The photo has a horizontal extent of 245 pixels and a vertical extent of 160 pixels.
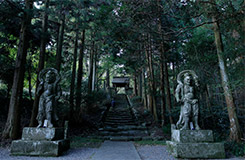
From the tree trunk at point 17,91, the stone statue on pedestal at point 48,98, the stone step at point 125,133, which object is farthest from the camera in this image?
the stone step at point 125,133

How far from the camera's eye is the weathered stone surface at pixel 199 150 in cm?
440

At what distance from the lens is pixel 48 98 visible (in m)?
5.32

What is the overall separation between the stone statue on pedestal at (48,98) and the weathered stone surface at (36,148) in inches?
22.0

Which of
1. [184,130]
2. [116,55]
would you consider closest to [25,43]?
[116,55]

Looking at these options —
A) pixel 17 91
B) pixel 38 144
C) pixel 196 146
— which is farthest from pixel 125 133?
pixel 17 91

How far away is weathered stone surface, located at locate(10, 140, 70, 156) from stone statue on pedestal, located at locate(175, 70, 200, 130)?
376 cm

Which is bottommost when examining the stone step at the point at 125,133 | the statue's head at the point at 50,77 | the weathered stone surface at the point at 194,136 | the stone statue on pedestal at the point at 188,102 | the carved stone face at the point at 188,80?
the stone step at the point at 125,133

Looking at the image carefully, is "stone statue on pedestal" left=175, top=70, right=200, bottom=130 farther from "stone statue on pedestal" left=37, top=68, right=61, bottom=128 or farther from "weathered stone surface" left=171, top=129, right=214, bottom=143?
"stone statue on pedestal" left=37, top=68, right=61, bottom=128

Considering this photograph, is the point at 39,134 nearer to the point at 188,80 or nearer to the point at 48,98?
the point at 48,98

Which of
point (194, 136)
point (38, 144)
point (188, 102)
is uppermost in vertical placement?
point (188, 102)

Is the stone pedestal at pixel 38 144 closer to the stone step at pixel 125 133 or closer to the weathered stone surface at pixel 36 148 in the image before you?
the weathered stone surface at pixel 36 148

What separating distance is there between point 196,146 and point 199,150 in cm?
12

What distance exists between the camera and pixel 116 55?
1270 centimetres

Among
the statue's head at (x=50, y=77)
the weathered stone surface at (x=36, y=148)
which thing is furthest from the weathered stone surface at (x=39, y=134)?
the statue's head at (x=50, y=77)
